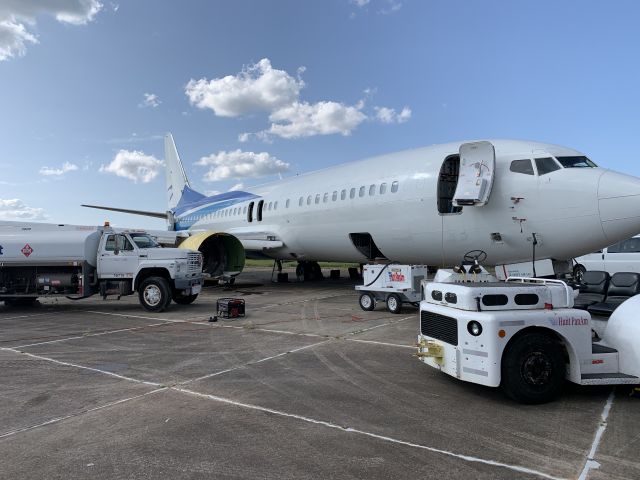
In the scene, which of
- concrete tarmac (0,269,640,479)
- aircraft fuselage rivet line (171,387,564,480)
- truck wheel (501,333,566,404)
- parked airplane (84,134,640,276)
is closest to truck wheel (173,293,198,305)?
parked airplane (84,134,640,276)

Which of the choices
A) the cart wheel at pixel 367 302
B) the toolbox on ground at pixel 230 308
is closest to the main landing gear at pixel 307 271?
the cart wheel at pixel 367 302

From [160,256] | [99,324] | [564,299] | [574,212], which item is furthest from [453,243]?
[99,324]

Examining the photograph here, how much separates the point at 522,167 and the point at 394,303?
4201 millimetres

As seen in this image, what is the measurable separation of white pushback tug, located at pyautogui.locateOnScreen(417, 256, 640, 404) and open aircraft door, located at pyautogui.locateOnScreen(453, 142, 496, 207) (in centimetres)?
526

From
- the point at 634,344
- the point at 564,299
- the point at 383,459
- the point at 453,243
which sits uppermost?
the point at 453,243

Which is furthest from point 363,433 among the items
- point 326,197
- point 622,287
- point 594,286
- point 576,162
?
point 326,197

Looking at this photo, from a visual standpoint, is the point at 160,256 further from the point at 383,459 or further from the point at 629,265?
the point at 629,265

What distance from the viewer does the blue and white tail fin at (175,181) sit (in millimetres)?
29842

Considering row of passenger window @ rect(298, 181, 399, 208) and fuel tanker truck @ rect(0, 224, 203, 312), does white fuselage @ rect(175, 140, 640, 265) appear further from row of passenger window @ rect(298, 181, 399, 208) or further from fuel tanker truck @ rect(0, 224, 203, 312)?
fuel tanker truck @ rect(0, 224, 203, 312)

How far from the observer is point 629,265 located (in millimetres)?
16672

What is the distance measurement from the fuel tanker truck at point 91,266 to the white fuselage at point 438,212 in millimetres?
4948

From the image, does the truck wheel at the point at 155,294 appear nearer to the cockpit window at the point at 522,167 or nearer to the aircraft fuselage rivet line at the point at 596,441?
the cockpit window at the point at 522,167

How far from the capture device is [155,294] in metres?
12.7

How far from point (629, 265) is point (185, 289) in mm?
14828
